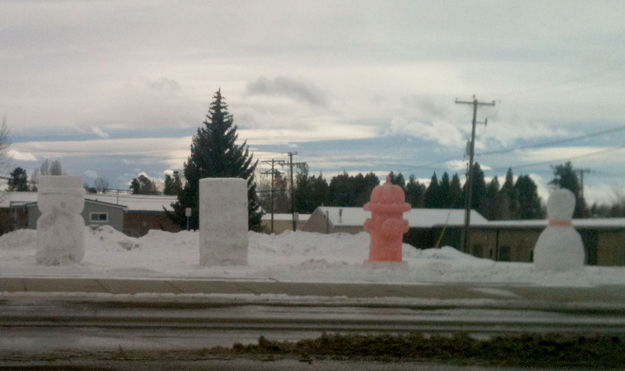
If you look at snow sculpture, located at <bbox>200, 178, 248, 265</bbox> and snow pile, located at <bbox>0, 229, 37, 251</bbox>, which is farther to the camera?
snow pile, located at <bbox>0, 229, 37, 251</bbox>

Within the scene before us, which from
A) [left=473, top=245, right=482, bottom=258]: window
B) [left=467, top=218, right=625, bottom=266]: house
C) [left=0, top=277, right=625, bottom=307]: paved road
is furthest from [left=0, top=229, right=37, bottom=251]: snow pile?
[left=473, top=245, right=482, bottom=258]: window

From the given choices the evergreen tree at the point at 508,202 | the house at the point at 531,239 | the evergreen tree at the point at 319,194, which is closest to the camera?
the house at the point at 531,239

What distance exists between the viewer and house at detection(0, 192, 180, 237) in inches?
2366

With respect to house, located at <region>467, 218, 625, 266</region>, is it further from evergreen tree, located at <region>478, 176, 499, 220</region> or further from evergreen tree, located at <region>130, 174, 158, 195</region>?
evergreen tree, located at <region>130, 174, 158, 195</region>

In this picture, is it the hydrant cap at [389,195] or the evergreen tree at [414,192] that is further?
the evergreen tree at [414,192]

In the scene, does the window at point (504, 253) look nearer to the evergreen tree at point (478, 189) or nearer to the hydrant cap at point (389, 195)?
the hydrant cap at point (389, 195)

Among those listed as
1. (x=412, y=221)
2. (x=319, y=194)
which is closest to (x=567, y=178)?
(x=412, y=221)

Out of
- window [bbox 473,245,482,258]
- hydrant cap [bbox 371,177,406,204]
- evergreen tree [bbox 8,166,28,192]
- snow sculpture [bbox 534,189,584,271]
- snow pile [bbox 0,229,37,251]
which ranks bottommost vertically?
window [bbox 473,245,482,258]

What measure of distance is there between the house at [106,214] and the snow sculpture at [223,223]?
126 feet

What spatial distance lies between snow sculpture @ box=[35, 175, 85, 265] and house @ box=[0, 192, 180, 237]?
120 feet

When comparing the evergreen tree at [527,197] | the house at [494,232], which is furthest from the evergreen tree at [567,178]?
the evergreen tree at [527,197]

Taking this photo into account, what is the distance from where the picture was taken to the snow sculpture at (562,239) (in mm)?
20297

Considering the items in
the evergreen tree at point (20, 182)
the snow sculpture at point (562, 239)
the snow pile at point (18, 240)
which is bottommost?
the snow pile at point (18, 240)

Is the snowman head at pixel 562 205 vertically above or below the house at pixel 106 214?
above
